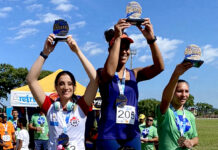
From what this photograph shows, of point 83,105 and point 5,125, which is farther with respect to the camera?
point 5,125

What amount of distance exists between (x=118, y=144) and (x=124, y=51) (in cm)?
96

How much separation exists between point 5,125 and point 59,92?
7994 millimetres

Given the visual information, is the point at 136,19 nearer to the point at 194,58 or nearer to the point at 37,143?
the point at 194,58

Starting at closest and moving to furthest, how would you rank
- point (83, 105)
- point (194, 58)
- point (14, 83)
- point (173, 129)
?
point (194, 58) < point (83, 105) < point (173, 129) < point (14, 83)

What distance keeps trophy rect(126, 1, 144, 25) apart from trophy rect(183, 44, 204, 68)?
0.59 m

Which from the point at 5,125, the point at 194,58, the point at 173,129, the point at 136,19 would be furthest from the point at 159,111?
the point at 5,125

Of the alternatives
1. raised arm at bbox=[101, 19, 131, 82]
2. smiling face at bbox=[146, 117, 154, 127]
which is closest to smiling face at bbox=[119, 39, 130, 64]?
raised arm at bbox=[101, 19, 131, 82]

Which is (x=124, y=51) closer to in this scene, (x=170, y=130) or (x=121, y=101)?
(x=121, y=101)

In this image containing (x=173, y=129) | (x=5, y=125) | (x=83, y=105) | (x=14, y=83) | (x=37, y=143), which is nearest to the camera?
(x=83, y=105)

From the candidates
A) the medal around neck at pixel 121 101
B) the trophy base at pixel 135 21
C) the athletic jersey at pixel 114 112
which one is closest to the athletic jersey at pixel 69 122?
the athletic jersey at pixel 114 112

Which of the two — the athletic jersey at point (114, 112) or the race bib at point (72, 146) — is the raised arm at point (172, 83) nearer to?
the athletic jersey at point (114, 112)

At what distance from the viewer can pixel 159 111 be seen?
3.78 metres

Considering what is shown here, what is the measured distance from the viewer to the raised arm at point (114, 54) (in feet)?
10.0

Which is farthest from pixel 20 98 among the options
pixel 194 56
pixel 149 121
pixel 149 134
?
pixel 194 56
